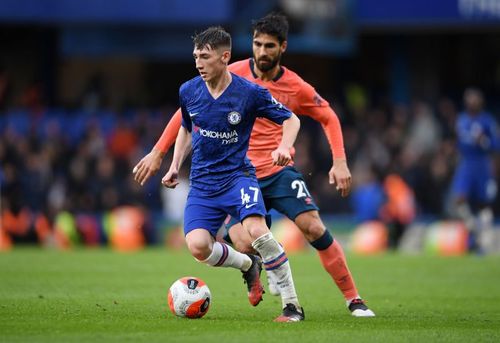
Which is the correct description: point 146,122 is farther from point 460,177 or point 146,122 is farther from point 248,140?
point 248,140

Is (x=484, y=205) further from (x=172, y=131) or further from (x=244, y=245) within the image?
(x=172, y=131)

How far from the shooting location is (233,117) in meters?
9.60

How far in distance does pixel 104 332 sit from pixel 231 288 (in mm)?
5115

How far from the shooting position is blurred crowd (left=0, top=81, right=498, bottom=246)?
77.0 feet

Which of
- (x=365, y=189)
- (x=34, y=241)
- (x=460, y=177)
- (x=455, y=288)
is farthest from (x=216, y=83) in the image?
(x=34, y=241)

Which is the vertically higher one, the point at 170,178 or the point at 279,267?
the point at 170,178

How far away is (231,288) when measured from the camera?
13.5m

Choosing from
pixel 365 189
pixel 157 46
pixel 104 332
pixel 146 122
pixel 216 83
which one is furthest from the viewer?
pixel 157 46

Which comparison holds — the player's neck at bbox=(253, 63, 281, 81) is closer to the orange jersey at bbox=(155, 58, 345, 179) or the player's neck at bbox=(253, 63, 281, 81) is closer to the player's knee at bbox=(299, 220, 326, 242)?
the orange jersey at bbox=(155, 58, 345, 179)

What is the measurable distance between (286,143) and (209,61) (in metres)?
0.94

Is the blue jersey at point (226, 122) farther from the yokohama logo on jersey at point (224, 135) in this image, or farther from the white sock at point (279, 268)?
the white sock at point (279, 268)

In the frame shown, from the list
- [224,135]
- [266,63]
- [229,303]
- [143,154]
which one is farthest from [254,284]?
[143,154]

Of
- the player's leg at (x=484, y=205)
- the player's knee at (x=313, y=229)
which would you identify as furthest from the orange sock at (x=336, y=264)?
the player's leg at (x=484, y=205)

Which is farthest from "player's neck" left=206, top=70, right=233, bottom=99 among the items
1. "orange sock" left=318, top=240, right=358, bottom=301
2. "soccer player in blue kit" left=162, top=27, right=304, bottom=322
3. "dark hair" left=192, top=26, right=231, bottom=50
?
"orange sock" left=318, top=240, right=358, bottom=301
